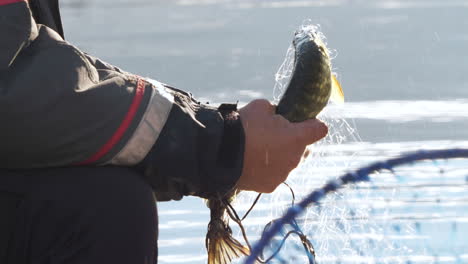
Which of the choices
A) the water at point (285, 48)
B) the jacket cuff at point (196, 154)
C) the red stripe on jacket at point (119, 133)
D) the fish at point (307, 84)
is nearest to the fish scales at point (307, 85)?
the fish at point (307, 84)

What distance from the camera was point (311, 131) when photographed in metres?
2.48

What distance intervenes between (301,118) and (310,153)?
10 cm

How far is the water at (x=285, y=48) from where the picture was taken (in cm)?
543

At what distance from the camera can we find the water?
543cm

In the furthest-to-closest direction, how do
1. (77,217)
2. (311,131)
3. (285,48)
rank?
(285,48)
(311,131)
(77,217)

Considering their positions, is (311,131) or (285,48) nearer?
(311,131)

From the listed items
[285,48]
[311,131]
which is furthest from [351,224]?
[285,48]

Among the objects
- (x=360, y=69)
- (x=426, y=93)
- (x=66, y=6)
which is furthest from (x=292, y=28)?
(x=66, y=6)

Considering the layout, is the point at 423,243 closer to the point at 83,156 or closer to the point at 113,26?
the point at 83,156

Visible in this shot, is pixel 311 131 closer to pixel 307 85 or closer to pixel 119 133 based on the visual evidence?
pixel 307 85

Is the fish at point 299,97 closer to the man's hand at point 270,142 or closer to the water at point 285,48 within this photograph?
the man's hand at point 270,142

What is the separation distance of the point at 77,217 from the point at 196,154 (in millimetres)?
258

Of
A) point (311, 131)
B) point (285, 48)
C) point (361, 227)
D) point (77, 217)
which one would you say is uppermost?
point (311, 131)

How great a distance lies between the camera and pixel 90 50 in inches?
322
